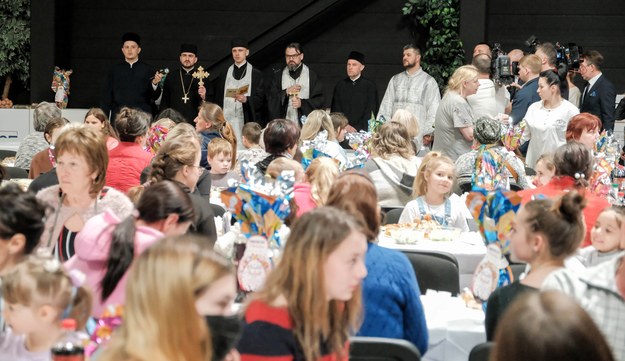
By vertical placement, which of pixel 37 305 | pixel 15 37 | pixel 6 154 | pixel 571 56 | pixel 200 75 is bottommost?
pixel 37 305

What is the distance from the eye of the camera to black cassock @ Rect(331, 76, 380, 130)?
40.0 feet

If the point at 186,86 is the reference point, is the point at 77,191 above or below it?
below

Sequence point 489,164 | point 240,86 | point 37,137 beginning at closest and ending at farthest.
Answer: point 489,164
point 37,137
point 240,86

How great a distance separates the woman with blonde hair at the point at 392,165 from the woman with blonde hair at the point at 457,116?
5.29 feet

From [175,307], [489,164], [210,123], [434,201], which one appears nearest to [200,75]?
[210,123]

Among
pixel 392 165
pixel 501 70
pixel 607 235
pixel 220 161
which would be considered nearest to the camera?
pixel 607 235

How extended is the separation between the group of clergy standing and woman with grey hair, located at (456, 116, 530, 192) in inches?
172

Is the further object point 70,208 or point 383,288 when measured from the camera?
point 70,208

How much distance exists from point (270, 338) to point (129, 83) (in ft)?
31.8

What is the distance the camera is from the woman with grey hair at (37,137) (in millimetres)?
8398

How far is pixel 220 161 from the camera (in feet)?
25.8

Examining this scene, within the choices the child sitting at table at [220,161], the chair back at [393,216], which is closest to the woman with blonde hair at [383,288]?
the chair back at [393,216]

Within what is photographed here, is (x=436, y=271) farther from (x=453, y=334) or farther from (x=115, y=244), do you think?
(x=115, y=244)

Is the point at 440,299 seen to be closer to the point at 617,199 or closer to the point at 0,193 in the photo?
the point at 0,193
